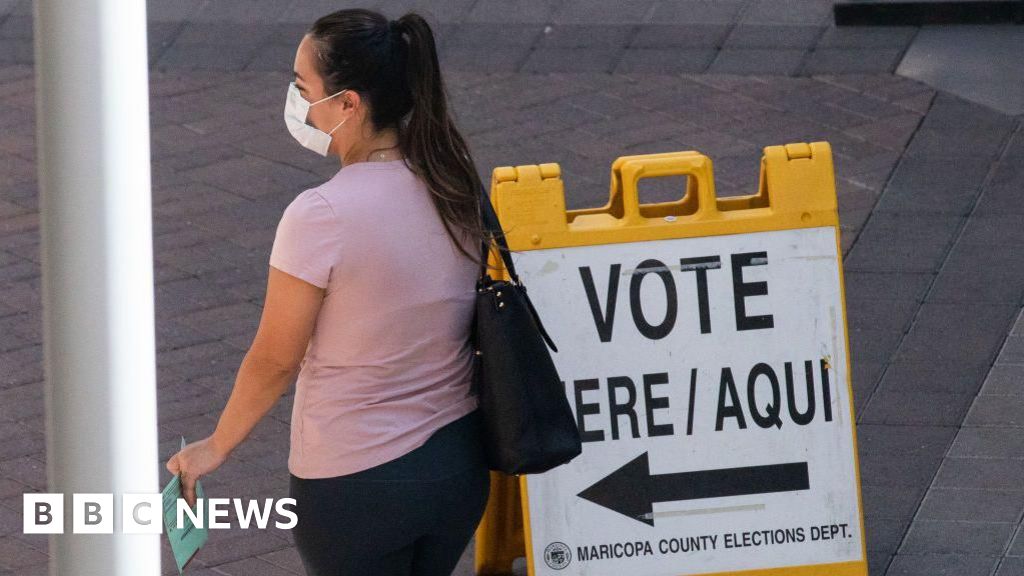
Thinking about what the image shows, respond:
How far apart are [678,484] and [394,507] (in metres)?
1.22

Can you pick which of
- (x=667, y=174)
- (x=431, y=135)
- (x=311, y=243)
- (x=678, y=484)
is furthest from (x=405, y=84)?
(x=678, y=484)

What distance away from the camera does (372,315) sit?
2961 millimetres

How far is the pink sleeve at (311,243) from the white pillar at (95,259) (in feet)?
1.73

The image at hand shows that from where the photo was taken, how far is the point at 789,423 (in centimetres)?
405

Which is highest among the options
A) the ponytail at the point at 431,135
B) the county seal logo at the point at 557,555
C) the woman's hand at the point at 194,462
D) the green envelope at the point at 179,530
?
the ponytail at the point at 431,135

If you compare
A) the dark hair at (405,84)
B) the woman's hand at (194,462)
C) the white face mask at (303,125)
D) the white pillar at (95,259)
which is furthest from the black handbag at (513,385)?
the white pillar at (95,259)

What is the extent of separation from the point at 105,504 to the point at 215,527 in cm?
244

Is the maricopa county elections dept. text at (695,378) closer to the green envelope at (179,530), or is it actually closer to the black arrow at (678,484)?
the black arrow at (678,484)

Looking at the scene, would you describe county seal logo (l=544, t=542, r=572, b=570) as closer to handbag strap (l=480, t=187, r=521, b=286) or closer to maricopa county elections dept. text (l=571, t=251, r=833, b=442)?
maricopa county elections dept. text (l=571, t=251, r=833, b=442)

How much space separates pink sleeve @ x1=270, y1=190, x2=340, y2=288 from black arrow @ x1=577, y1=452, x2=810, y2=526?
136 centimetres

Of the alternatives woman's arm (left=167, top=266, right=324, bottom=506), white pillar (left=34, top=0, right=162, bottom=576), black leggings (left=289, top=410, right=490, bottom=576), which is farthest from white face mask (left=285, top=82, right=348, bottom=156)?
white pillar (left=34, top=0, right=162, bottom=576)

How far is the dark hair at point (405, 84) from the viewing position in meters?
2.97

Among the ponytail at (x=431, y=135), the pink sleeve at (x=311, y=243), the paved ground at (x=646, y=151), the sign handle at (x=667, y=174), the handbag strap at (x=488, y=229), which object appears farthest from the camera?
the paved ground at (x=646, y=151)

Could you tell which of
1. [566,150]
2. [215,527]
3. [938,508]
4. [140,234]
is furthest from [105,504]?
[566,150]
